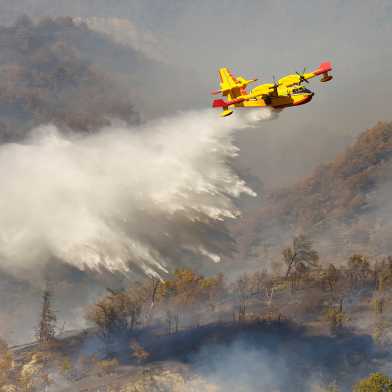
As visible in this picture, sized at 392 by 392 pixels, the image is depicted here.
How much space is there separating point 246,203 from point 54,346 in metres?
92.5

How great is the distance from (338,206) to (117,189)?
285 feet

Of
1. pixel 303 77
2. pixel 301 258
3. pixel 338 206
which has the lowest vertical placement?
pixel 301 258

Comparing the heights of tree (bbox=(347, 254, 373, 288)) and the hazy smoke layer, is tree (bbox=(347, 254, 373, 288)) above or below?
below

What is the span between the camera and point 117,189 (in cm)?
7512

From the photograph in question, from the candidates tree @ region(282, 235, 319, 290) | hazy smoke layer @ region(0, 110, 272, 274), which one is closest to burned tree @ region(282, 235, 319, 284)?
tree @ region(282, 235, 319, 290)

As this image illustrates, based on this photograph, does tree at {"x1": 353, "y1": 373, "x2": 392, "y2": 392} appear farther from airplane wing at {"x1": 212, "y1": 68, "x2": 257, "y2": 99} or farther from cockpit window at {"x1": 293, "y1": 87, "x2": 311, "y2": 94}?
airplane wing at {"x1": 212, "y1": 68, "x2": 257, "y2": 99}

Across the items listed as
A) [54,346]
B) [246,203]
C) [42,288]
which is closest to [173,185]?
[54,346]

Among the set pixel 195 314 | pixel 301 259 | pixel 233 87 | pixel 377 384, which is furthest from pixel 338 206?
pixel 377 384

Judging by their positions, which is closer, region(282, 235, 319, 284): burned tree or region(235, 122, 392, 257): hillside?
region(282, 235, 319, 284): burned tree

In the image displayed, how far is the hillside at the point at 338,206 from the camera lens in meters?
127

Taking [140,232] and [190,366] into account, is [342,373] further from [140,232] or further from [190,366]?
[140,232]

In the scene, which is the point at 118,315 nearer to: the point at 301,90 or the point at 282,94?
the point at 282,94

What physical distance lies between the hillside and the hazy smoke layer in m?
53.4

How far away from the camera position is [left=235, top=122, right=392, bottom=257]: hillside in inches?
4993
